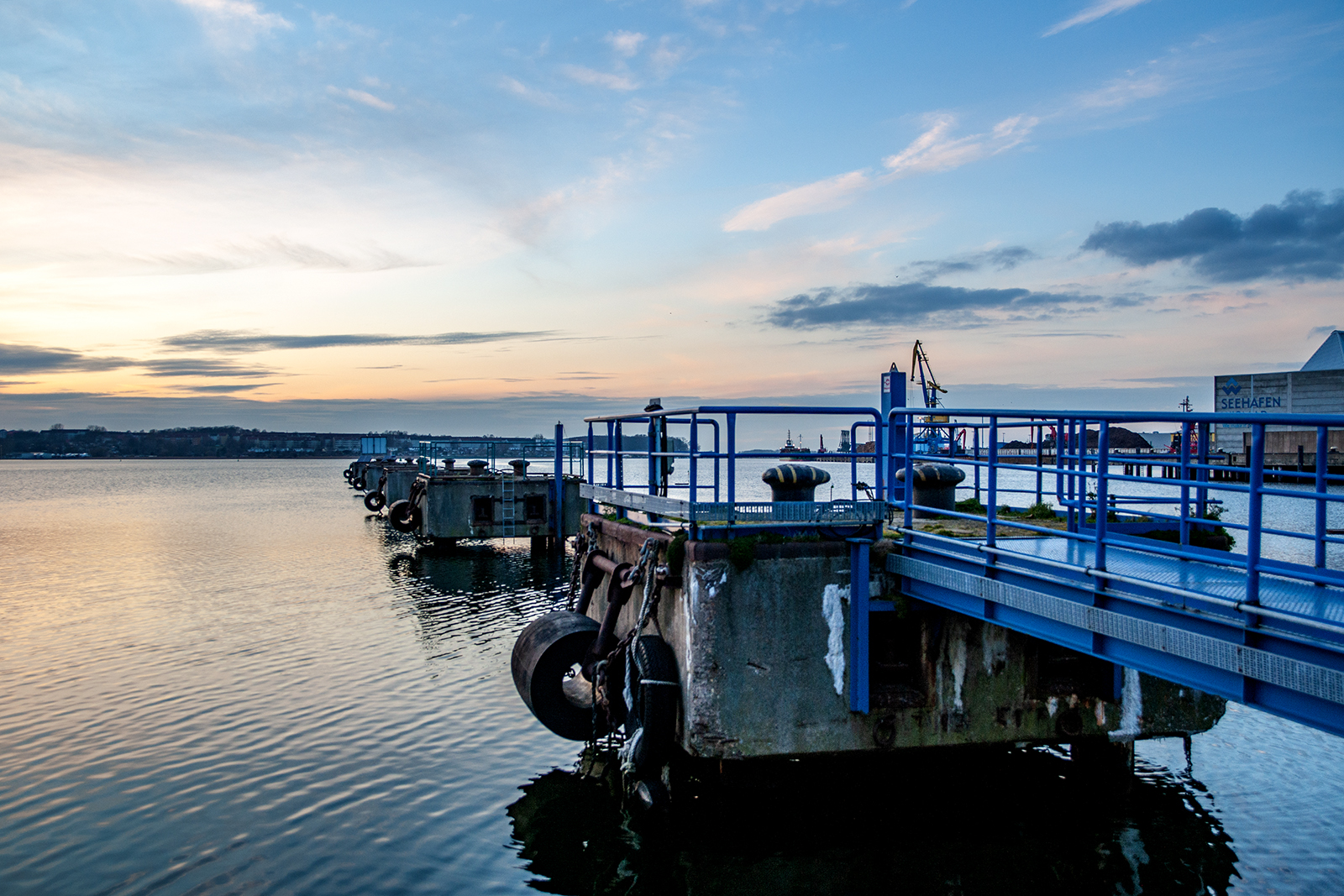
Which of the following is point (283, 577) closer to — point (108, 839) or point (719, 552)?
point (108, 839)

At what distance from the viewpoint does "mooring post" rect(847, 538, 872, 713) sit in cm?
805

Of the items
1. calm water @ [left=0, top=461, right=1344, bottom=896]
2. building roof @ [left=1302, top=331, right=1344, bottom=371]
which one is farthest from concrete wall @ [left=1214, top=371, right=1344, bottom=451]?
calm water @ [left=0, top=461, right=1344, bottom=896]

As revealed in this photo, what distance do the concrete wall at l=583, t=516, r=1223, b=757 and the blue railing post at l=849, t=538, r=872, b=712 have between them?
0.05m

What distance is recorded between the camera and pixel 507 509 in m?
31.5

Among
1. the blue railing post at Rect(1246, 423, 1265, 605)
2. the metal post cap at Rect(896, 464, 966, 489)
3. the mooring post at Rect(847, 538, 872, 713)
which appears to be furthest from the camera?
the metal post cap at Rect(896, 464, 966, 489)

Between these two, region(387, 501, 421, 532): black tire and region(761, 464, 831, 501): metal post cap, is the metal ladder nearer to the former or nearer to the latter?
region(387, 501, 421, 532): black tire

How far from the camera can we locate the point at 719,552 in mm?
7902

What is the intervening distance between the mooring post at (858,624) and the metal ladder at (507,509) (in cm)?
2405

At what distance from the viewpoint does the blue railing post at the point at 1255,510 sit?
481 cm

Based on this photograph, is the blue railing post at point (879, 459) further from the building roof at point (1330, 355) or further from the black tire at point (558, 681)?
the building roof at point (1330, 355)

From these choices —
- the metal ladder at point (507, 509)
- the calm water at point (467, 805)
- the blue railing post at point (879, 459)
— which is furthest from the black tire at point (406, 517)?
the blue railing post at point (879, 459)

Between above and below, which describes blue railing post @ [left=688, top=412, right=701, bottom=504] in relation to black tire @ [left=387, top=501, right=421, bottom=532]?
above

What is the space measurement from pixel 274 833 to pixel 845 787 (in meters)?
5.65

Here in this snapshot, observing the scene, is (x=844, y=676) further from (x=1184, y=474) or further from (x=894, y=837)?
(x=1184, y=474)
